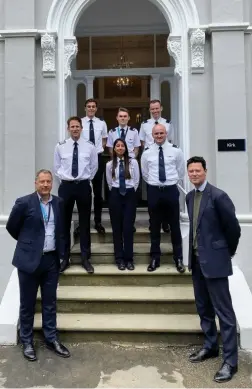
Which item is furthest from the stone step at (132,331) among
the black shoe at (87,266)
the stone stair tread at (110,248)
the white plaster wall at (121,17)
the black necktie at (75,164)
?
the white plaster wall at (121,17)

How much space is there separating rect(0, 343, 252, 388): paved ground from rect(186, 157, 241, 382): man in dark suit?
153 mm

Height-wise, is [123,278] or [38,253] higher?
[38,253]

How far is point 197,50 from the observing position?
5789mm

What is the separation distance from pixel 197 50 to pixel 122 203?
8.00ft

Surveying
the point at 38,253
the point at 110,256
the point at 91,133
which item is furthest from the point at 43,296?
the point at 91,133

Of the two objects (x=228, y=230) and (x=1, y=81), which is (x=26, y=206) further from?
(x=1, y=81)

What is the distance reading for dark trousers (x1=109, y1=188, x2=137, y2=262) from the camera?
17.3 ft

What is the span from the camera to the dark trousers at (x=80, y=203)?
523 centimetres

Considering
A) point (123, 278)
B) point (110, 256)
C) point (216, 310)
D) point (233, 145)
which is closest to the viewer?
point (216, 310)

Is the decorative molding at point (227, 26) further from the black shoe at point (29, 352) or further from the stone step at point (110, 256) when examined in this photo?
the black shoe at point (29, 352)

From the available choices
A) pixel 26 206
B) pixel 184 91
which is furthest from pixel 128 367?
pixel 184 91

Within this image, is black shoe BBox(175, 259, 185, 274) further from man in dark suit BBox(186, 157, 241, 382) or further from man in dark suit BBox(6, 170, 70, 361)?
man in dark suit BBox(6, 170, 70, 361)

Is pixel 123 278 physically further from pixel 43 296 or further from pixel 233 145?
pixel 233 145

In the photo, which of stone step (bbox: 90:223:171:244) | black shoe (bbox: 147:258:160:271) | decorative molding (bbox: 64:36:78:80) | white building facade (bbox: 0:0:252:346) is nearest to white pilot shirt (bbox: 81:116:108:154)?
white building facade (bbox: 0:0:252:346)
